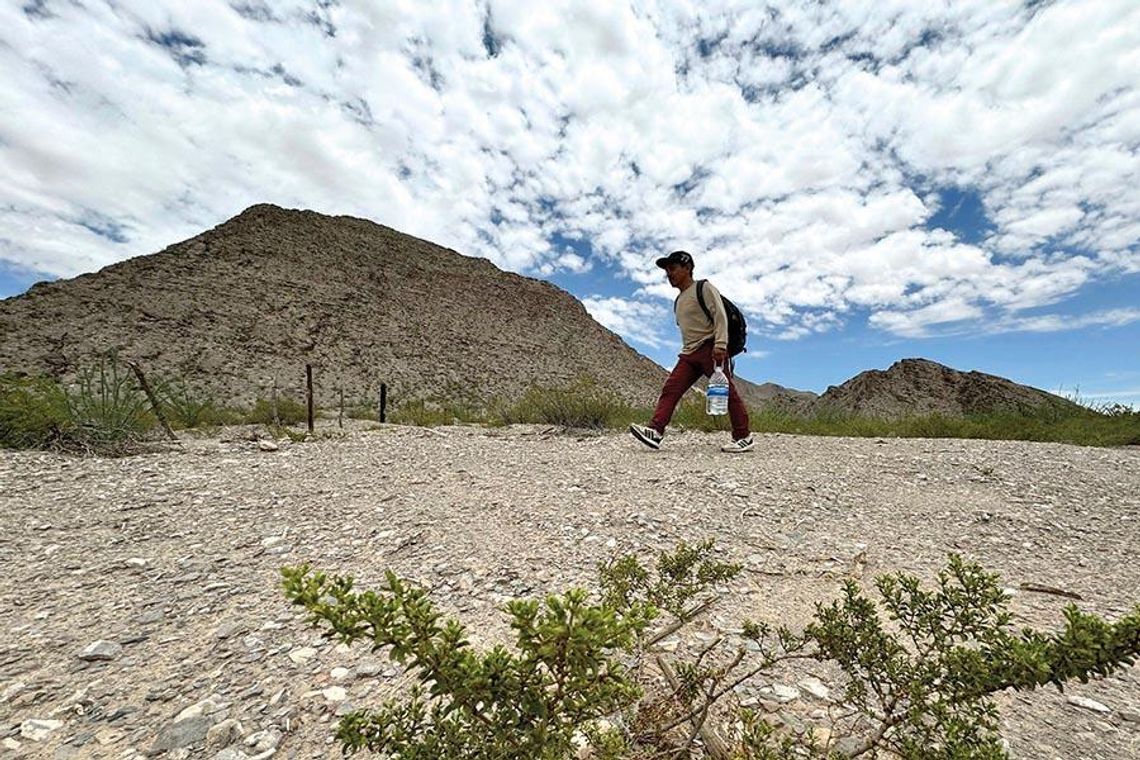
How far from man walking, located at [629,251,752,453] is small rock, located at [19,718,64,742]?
4763 millimetres

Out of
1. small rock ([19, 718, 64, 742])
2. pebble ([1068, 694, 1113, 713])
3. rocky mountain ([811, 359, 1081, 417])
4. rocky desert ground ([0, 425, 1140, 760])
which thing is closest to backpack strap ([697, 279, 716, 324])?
rocky desert ground ([0, 425, 1140, 760])

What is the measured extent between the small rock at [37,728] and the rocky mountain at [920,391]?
15465 mm

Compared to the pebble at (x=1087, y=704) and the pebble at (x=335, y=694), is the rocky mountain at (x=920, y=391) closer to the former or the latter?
the pebble at (x=1087, y=704)

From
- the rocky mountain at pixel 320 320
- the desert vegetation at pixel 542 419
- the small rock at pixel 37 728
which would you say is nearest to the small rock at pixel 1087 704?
the small rock at pixel 37 728

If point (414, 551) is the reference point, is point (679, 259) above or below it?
above

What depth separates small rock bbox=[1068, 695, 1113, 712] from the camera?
1.53 metres

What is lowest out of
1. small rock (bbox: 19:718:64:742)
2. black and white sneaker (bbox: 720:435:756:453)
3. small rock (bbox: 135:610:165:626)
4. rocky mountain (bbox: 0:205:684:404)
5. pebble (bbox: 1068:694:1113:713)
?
small rock (bbox: 19:718:64:742)

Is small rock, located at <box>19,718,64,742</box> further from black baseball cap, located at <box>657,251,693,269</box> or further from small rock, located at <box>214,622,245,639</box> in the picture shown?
black baseball cap, located at <box>657,251,693,269</box>

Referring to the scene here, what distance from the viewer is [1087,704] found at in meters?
1.54

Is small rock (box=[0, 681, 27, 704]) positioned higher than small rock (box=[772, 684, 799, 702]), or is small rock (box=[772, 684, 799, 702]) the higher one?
small rock (box=[772, 684, 799, 702])

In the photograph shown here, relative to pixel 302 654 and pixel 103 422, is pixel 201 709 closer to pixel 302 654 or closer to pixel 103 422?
pixel 302 654

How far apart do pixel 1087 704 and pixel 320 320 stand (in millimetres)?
41136

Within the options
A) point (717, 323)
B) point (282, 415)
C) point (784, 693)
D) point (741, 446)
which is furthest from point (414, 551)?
point (282, 415)

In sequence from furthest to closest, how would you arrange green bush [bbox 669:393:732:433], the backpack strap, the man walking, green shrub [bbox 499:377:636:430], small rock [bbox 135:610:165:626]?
green shrub [bbox 499:377:636:430]
green bush [bbox 669:393:732:433]
the backpack strap
the man walking
small rock [bbox 135:610:165:626]
